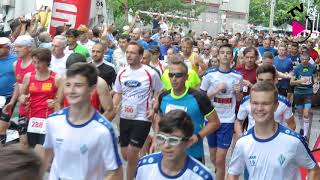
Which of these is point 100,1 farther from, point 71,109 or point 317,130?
point 71,109

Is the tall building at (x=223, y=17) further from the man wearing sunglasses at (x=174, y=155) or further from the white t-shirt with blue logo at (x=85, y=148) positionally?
the man wearing sunglasses at (x=174, y=155)

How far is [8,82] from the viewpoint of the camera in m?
9.28

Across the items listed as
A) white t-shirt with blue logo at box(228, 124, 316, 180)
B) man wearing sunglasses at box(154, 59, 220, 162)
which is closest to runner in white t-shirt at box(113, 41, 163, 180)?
man wearing sunglasses at box(154, 59, 220, 162)

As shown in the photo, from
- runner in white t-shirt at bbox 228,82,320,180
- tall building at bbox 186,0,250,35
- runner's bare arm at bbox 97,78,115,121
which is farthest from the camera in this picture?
tall building at bbox 186,0,250,35

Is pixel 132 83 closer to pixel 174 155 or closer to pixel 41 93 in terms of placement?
pixel 41 93

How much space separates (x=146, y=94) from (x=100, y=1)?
740 centimetres

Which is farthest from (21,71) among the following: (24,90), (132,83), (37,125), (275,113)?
(275,113)

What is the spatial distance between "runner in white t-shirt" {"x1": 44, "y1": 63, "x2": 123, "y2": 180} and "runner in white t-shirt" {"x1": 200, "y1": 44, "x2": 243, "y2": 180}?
372 cm

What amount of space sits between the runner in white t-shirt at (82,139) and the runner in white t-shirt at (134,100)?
3437mm

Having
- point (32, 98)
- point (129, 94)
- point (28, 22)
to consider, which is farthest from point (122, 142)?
point (28, 22)

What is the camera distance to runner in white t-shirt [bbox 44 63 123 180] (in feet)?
16.0

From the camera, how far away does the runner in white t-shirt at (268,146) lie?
4.87 m

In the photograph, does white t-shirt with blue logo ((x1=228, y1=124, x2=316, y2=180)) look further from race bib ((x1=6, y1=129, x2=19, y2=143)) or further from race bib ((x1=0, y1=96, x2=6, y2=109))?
race bib ((x1=0, y1=96, x2=6, y2=109))

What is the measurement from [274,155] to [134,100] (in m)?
3.85
